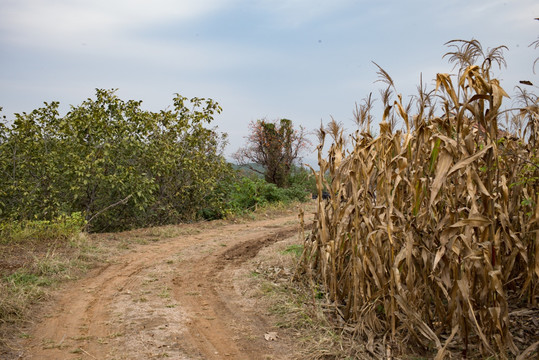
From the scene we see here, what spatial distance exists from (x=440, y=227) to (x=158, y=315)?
3081 mm

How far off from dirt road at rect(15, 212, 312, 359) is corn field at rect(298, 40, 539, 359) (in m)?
1.06

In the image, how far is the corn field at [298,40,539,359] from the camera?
3553 mm

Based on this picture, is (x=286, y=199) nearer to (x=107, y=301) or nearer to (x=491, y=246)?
(x=107, y=301)

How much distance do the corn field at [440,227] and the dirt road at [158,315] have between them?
3.49 ft

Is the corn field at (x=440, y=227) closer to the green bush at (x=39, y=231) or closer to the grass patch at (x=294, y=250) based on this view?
the grass patch at (x=294, y=250)

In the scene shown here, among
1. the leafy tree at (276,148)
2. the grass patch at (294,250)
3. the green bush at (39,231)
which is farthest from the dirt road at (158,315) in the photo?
the leafy tree at (276,148)

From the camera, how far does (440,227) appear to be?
3.75 meters

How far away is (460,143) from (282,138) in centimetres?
1546

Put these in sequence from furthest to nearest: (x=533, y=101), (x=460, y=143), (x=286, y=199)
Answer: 1. (x=286, y=199)
2. (x=533, y=101)
3. (x=460, y=143)

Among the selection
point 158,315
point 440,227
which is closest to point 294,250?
point 158,315

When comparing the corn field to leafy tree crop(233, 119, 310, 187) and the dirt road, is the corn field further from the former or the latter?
leafy tree crop(233, 119, 310, 187)

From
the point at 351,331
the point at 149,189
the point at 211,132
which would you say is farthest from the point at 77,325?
the point at 211,132

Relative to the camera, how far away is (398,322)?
4.43 meters

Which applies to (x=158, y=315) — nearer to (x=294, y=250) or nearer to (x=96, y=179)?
(x=294, y=250)
